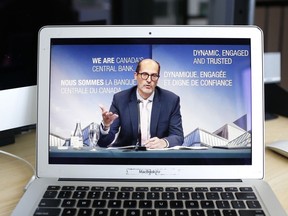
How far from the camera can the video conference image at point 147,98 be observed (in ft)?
2.26

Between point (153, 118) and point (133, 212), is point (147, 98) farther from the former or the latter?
point (133, 212)

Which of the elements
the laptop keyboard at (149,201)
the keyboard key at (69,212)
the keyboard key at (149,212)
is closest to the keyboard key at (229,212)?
the laptop keyboard at (149,201)

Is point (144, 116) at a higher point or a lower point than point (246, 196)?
higher

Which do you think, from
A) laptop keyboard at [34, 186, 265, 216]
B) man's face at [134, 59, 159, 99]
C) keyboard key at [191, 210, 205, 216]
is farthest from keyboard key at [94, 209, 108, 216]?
man's face at [134, 59, 159, 99]

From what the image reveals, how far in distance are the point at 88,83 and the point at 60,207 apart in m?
0.23

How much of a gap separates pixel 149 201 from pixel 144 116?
0.17m

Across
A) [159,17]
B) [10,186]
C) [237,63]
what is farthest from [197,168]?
[159,17]

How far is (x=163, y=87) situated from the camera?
70cm

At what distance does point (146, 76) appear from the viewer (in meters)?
0.70

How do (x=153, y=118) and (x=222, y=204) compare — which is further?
(x=153, y=118)

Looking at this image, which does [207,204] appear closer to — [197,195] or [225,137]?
[197,195]

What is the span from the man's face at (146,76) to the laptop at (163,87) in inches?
0.4

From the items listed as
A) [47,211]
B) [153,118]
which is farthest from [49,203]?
[153,118]

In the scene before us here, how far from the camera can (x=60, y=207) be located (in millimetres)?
574
